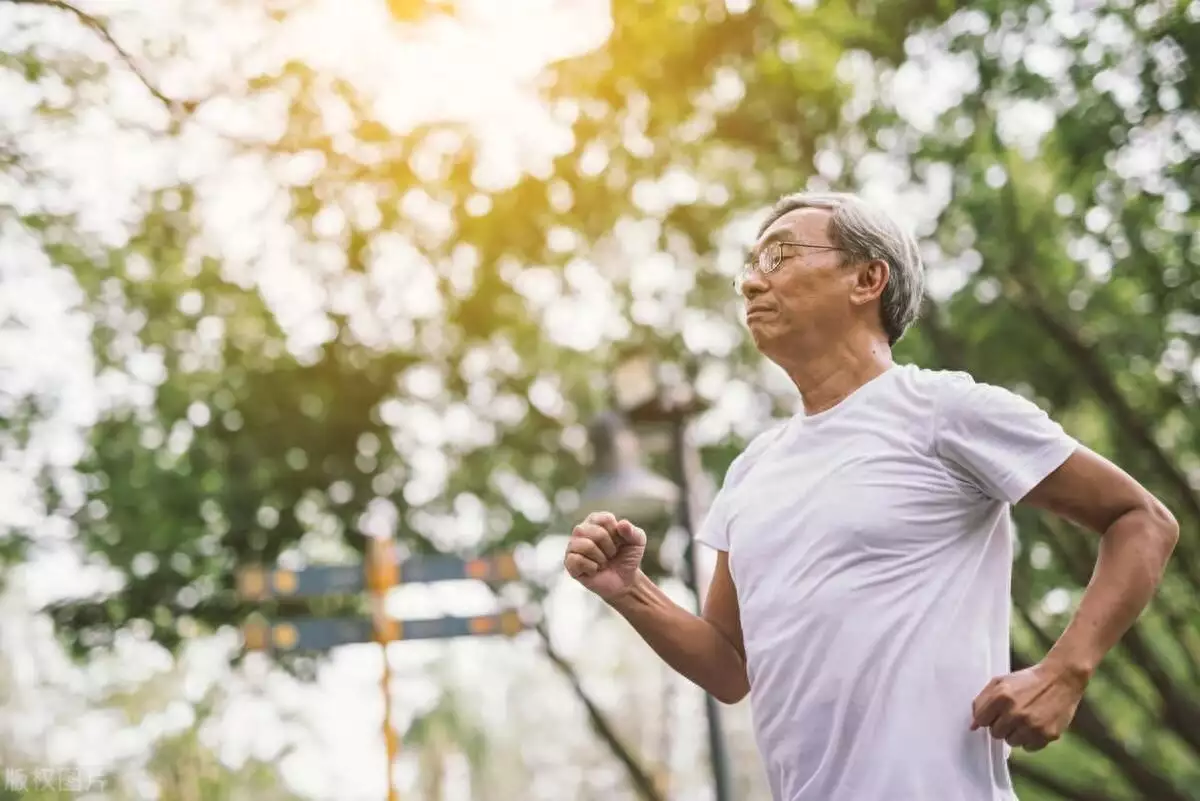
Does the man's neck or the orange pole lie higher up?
the man's neck

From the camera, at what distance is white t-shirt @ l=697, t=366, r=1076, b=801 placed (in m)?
2.01

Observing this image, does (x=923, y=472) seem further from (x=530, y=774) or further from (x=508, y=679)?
(x=530, y=774)

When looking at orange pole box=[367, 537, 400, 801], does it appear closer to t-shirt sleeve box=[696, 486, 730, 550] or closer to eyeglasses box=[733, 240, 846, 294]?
t-shirt sleeve box=[696, 486, 730, 550]

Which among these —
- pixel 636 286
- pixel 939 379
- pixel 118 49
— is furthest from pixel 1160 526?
pixel 636 286

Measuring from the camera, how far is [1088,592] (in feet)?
6.62

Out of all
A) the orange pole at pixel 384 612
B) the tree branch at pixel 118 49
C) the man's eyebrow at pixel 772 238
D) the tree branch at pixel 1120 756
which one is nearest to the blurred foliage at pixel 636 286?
the tree branch at pixel 1120 756

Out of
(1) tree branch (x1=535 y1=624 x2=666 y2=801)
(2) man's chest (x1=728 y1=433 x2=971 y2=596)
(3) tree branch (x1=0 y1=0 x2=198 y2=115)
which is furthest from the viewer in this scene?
(1) tree branch (x1=535 y1=624 x2=666 y2=801)

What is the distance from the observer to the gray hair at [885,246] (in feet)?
8.14

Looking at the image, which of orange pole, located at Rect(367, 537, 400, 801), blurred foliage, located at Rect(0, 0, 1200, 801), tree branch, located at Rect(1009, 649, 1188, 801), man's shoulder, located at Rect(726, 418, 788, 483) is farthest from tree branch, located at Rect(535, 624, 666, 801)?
man's shoulder, located at Rect(726, 418, 788, 483)

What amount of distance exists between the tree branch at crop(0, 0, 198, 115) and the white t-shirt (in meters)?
5.88

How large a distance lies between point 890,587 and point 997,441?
0.94ft

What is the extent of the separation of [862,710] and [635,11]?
347 inches

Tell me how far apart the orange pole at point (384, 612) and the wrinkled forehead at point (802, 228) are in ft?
20.4

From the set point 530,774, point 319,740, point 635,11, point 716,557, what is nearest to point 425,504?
point 635,11
